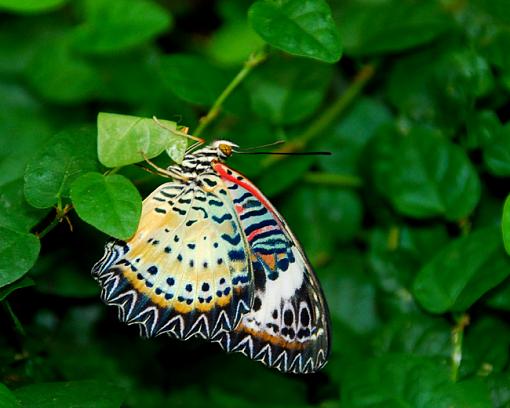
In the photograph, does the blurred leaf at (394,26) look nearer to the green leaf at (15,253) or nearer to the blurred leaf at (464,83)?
the blurred leaf at (464,83)

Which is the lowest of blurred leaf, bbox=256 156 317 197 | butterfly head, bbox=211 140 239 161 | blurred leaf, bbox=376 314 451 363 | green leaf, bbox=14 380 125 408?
blurred leaf, bbox=376 314 451 363

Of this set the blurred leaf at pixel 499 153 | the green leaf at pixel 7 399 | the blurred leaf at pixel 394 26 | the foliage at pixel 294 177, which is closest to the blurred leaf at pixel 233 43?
the foliage at pixel 294 177

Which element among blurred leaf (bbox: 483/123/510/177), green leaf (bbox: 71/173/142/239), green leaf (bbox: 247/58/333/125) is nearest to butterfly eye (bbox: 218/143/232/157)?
green leaf (bbox: 71/173/142/239)

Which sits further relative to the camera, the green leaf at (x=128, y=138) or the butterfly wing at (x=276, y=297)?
the butterfly wing at (x=276, y=297)

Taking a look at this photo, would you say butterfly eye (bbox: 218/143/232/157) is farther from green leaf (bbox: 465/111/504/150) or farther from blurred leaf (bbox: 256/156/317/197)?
green leaf (bbox: 465/111/504/150)

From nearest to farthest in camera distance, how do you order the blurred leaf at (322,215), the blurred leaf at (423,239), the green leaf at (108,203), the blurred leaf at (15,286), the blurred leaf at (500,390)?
the green leaf at (108,203)
the blurred leaf at (15,286)
the blurred leaf at (500,390)
the blurred leaf at (423,239)
the blurred leaf at (322,215)

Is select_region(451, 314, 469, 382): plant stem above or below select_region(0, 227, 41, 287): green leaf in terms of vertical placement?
below

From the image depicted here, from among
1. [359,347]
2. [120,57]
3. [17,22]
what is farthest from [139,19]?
[359,347]
